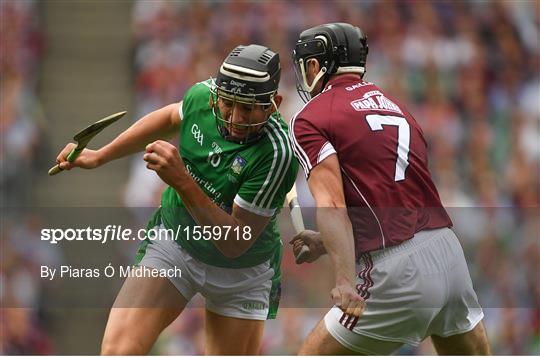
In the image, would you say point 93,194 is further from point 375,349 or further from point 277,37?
point 375,349

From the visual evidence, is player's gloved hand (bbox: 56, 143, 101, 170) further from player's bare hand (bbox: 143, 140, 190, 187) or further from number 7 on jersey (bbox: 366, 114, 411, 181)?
number 7 on jersey (bbox: 366, 114, 411, 181)

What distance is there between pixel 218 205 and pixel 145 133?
1.64ft

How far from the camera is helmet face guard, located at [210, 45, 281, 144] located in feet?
15.4

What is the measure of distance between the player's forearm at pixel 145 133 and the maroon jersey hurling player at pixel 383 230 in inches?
31.0

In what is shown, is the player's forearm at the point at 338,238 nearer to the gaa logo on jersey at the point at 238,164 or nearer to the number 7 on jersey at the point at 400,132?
the number 7 on jersey at the point at 400,132

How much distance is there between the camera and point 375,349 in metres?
4.49

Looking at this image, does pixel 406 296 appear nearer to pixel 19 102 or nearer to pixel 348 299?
pixel 348 299

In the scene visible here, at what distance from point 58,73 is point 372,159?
6943 millimetres

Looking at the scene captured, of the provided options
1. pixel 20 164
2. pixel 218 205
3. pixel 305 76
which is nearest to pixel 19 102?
pixel 20 164

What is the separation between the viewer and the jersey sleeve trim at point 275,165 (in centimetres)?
479

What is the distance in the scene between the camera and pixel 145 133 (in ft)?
16.9

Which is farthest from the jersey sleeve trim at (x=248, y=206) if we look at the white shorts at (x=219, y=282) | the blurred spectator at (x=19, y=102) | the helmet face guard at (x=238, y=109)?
the blurred spectator at (x=19, y=102)

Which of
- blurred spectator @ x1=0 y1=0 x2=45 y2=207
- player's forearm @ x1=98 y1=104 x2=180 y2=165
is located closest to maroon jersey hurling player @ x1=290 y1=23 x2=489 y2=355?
player's forearm @ x1=98 y1=104 x2=180 y2=165

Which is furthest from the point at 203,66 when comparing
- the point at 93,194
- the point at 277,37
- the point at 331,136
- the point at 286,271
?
the point at 331,136
